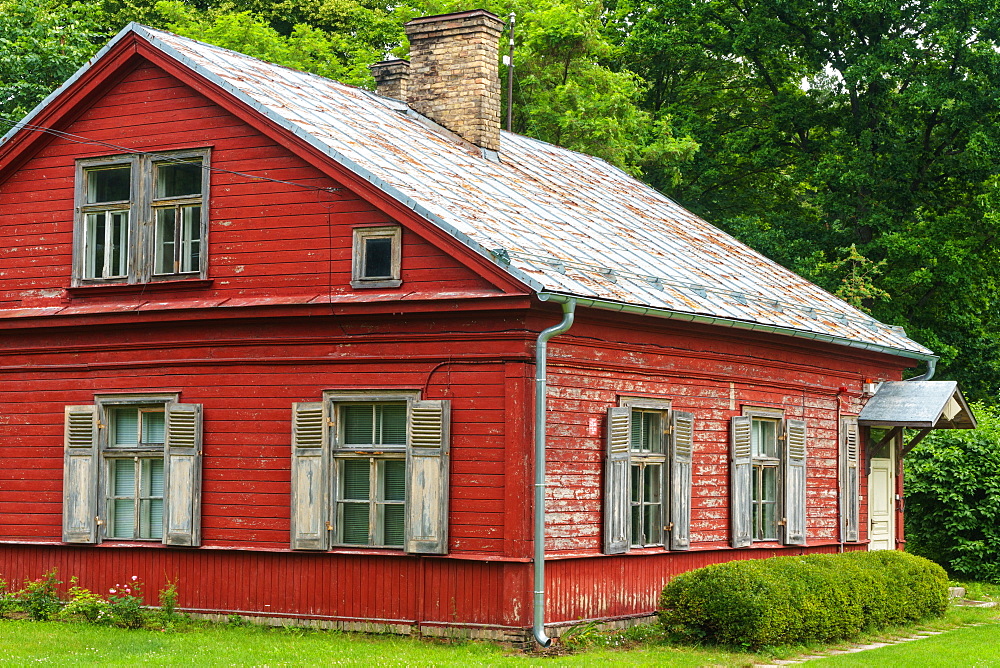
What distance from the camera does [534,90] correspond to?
3428 centimetres

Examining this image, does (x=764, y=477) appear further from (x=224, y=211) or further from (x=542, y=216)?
(x=224, y=211)

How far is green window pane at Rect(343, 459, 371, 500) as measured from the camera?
15.8 metres

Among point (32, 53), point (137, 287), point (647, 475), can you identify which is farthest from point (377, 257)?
point (32, 53)

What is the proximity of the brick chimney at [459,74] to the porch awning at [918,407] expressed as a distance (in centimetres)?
691

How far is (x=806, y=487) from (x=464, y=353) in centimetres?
698

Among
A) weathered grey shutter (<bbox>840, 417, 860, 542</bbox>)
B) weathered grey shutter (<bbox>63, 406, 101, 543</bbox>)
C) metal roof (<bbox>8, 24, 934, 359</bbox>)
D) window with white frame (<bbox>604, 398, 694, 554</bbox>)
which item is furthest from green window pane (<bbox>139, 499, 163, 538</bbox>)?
weathered grey shutter (<bbox>840, 417, 860, 542</bbox>)

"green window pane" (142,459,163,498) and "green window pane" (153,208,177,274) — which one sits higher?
"green window pane" (153,208,177,274)

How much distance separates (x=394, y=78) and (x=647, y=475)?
28.8 ft

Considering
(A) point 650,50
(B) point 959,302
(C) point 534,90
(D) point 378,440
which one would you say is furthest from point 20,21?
(B) point 959,302

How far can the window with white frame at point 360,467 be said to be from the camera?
15.3 metres

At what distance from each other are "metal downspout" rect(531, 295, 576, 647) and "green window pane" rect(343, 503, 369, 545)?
6.75 ft

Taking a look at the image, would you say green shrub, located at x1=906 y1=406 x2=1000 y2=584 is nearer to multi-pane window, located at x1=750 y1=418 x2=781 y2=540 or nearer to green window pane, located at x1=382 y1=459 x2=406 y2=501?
multi-pane window, located at x1=750 y1=418 x2=781 y2=540

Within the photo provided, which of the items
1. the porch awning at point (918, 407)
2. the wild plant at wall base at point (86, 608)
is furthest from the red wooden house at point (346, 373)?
the porch awning at point (918, 407)

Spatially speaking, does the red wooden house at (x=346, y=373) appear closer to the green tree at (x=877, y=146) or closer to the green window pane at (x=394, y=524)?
the green window pane at (x=394, y=524)
